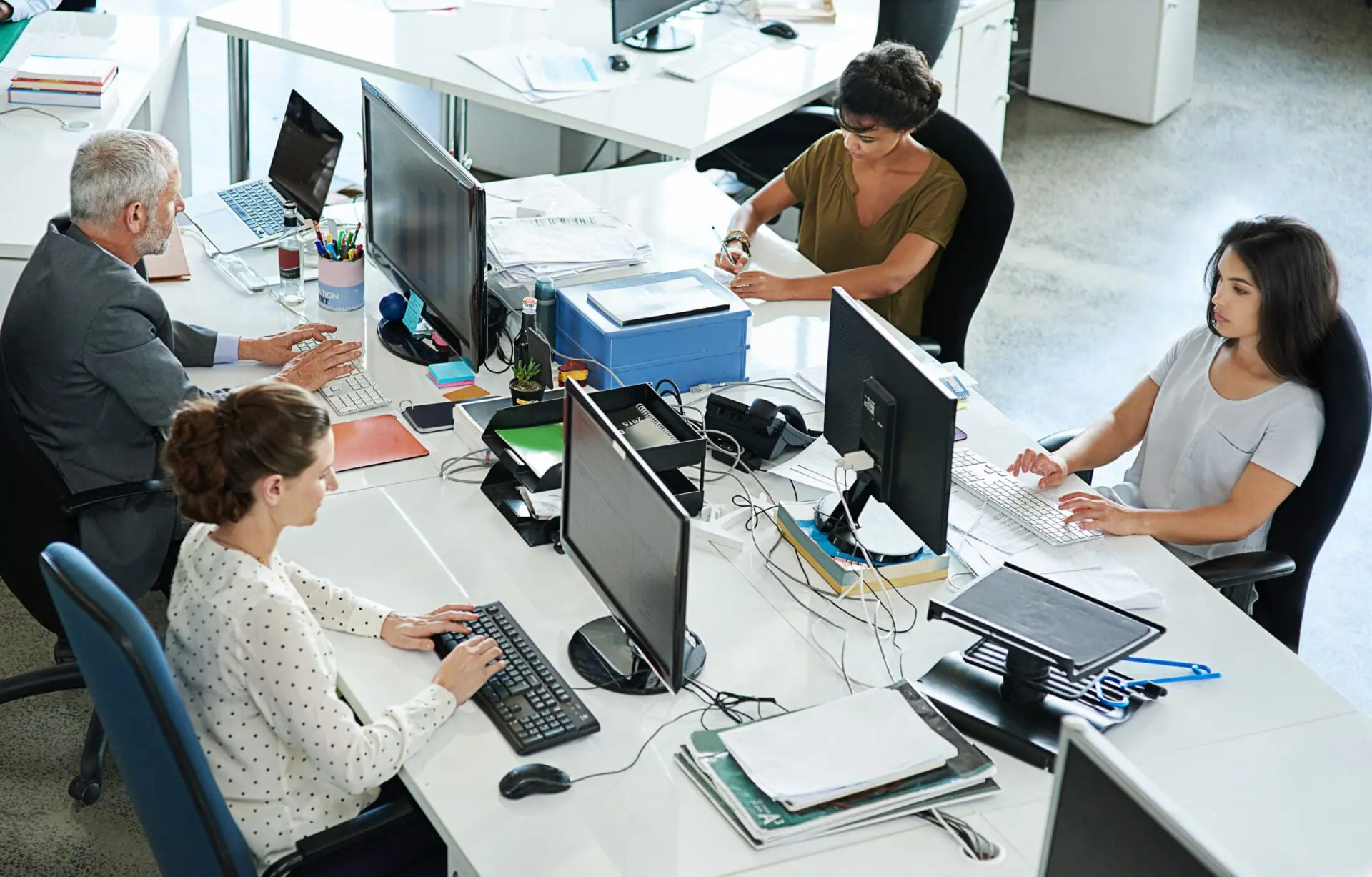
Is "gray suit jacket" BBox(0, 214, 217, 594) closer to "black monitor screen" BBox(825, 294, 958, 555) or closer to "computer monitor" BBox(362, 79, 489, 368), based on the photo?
"computer monitor" BBox(362, 79, 489, 368)

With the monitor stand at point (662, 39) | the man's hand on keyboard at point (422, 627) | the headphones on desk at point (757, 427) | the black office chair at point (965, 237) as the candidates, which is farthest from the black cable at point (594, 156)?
the man's hand on keyboard at point (422, 627)

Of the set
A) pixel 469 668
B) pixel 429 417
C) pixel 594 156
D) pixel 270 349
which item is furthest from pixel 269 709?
pixel 594 156

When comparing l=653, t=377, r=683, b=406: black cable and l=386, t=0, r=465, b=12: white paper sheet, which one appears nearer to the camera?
l=653, t=377, r=683, b=406: black cable

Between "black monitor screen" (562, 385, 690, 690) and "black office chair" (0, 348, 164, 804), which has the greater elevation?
"black monitor screen" (562, 385, 690, 690)

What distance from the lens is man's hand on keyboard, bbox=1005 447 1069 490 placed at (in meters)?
2.87

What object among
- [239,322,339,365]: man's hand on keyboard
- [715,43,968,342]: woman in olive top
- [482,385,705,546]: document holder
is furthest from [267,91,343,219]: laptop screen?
[482,385,705,546]: document holder

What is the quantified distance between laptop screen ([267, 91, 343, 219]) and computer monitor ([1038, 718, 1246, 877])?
2533 mm

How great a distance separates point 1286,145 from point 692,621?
17.1ft

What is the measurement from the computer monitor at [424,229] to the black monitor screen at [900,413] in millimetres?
731

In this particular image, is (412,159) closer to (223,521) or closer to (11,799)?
(223,521)

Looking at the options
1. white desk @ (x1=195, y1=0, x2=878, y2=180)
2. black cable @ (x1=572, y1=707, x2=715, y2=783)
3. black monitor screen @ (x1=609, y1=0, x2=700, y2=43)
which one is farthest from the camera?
black monitor screen @ (x1=609, y1=0, x2=700, y2=43)

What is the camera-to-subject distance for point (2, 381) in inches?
102

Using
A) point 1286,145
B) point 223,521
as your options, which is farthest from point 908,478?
point 1286,145

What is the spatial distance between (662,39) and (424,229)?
1.86 metres
